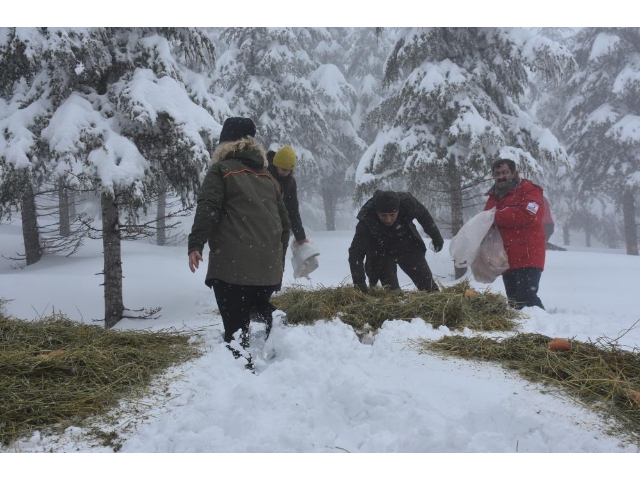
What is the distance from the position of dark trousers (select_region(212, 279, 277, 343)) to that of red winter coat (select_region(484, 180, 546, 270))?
2.95m

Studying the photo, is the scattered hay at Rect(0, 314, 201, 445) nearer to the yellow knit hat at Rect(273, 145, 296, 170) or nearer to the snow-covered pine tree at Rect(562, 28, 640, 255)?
the yellow knit hat at Rect(273, 145, 296, 170)

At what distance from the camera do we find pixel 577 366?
2.56 meters

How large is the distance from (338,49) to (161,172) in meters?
17.7

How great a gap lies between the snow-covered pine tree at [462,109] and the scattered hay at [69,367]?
7.63 meters

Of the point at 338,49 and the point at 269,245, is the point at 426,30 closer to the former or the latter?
the point at 269,245

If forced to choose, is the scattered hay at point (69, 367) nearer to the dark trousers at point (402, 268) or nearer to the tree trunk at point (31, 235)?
the dark trousers at point (402, 268)

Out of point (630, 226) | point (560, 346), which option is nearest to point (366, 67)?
point (630, 226)

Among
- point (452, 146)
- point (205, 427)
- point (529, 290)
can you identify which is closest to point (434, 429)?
point (205, 427)

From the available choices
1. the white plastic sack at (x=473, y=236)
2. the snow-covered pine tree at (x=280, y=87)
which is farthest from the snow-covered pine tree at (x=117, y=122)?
the snow-covered pine tree at (x=280, y=87)

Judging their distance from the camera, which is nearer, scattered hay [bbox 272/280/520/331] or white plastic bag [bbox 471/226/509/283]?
scattered hay [bbox 272/280/520/331]

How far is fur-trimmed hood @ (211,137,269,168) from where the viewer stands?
3.26m

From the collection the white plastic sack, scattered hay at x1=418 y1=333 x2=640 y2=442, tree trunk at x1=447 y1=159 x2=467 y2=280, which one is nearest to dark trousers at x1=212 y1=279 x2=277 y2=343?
scattered hay at x1=418 y1=333 x2=640 y2=442

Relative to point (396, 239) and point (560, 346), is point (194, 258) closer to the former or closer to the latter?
point (560, 346)

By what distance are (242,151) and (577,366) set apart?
8.84ft
